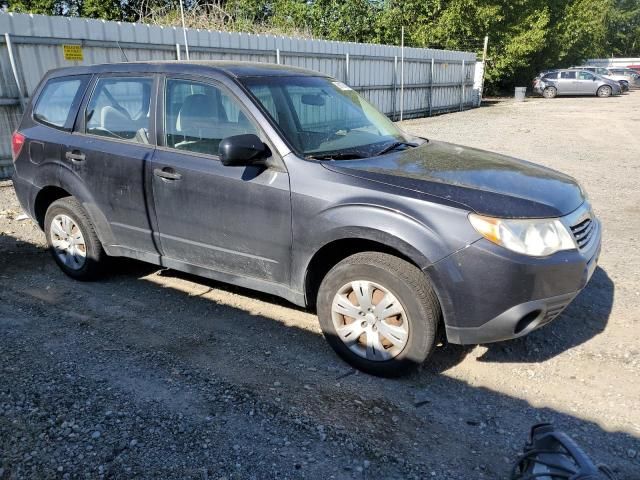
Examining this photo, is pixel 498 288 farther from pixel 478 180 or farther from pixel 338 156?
pixel 338 156

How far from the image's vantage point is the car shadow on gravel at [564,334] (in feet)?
11.7

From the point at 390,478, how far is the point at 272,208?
176 cm

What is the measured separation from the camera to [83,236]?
4605 millimetres

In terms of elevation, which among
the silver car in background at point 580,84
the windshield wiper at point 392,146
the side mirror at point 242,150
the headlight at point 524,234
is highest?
the side mirror at point 242,150

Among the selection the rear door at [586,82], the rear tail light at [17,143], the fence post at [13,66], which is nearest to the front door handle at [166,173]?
the rear tail light at [17,143]

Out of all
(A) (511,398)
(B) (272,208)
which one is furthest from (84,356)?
(A) (511,398)

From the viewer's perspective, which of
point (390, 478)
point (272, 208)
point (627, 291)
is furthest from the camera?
point (627, 291)

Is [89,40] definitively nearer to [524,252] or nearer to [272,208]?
[272,208]

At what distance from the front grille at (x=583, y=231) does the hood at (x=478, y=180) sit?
0.12m

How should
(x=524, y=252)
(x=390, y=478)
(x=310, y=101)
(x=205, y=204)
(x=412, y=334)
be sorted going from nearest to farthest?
(x=390, y=478)
(x=524, y=252)
(x=412, y=334)
(x=205, y=204)
(x=310, y=101)

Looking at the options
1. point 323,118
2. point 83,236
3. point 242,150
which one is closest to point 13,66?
point 83,236

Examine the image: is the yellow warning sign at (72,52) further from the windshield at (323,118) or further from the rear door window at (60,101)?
the windshield at (323,118)

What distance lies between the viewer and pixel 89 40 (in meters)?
9.97

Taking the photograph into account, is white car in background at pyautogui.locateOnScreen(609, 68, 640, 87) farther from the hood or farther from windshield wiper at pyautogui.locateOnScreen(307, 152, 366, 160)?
windshield wiper at pyautogui.locateOnScreen(307, 152, 366, 160)
